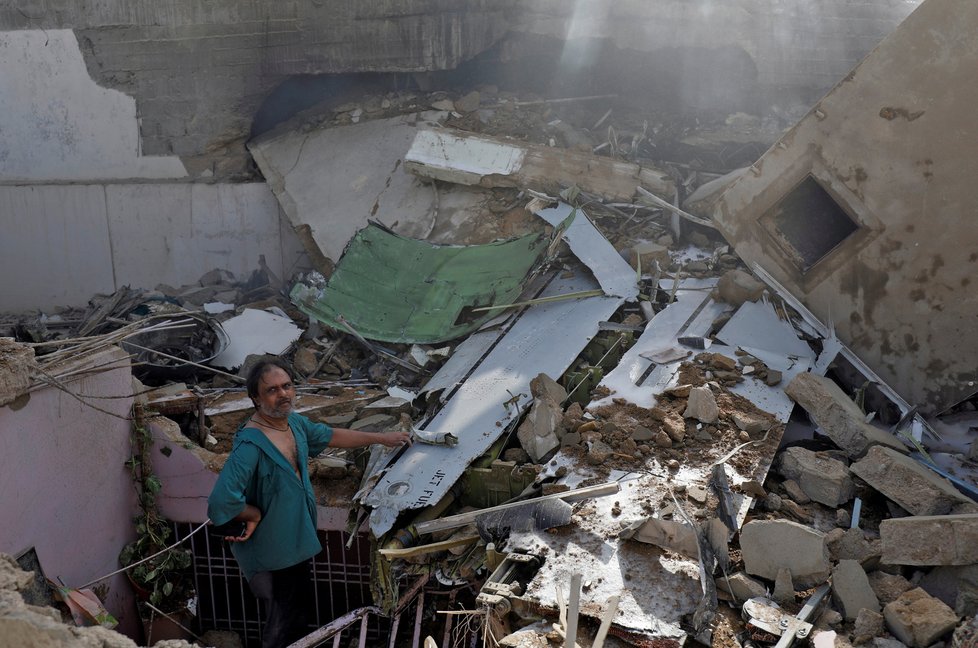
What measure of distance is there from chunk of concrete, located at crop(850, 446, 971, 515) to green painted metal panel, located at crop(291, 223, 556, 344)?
10.1 ft

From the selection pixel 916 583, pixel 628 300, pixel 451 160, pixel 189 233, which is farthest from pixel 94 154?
pixel 916 583

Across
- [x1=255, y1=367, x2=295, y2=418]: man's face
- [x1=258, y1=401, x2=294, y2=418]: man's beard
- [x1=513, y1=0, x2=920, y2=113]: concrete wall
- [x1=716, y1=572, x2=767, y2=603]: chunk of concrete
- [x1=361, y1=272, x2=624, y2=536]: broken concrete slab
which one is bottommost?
[x1=361, y1=272, x2=624, y2=536]: broken concrete slab

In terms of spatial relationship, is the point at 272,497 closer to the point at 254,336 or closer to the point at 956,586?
the point at 956,586

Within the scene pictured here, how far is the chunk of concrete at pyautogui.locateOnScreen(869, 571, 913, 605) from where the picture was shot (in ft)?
12.3

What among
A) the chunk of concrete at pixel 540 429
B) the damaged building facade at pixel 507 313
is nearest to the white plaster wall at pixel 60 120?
the damaged building facade at pixel 507 313

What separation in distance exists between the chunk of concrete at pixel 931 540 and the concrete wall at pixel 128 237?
314 inches

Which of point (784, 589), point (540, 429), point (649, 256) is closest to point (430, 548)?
point (540, 429)

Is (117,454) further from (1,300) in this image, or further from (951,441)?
(1,300)

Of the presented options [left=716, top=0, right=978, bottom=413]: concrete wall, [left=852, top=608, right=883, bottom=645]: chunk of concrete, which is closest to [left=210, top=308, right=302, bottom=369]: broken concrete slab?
[left=716, top=0, right=978, bottom=413]: concrete wall

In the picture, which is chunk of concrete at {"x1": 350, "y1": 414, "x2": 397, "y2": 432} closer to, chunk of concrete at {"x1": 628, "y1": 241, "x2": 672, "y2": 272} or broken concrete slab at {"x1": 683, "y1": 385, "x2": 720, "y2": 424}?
broken concrete slab at {"x1": 683, "y1": 385, "x2": 720, "y2": 424}

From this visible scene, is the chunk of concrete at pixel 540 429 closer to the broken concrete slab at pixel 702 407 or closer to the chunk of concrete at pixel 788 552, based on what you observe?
the broken concrete slab at pixel 702 407

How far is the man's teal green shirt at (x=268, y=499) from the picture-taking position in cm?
407

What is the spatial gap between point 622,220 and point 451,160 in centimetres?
181

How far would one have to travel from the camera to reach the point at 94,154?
1056 cm
